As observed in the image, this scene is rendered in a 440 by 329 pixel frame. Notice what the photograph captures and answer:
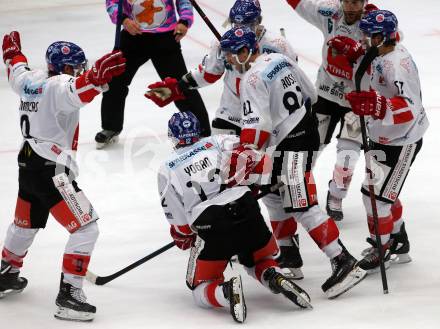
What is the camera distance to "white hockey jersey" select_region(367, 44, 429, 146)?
16.8ft

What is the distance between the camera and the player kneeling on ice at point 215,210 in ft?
16.3

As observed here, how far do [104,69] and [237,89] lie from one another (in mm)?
1144

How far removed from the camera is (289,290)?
4.89 meters

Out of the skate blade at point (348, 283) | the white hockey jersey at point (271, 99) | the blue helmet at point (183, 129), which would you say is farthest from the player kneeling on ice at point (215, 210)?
the skate blade at point (348, 283)

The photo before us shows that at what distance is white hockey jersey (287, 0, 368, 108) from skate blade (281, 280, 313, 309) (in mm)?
1550

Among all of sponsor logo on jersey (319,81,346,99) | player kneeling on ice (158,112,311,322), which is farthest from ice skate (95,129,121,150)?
player kneeling on ice (158,112,311,322)

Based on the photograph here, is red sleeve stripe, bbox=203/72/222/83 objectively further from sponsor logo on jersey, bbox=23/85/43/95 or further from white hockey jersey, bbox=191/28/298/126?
sponsor logo on jersey, bbox=23/85/43/95

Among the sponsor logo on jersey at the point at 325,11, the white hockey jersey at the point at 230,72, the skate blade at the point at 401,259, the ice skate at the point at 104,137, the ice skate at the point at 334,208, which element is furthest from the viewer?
the ice skate at the point at 104,137

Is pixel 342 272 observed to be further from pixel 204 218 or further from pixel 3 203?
pixel 3 203

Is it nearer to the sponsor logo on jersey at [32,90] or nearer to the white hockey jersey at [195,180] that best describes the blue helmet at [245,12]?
the white hockey jersey at [195,180]

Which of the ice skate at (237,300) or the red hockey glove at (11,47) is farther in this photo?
the red hockey glove at (11,47)

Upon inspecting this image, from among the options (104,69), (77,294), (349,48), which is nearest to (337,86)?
(349,48)

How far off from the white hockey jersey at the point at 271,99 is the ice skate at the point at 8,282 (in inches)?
52.6

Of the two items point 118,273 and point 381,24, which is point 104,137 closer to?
point 118,273
